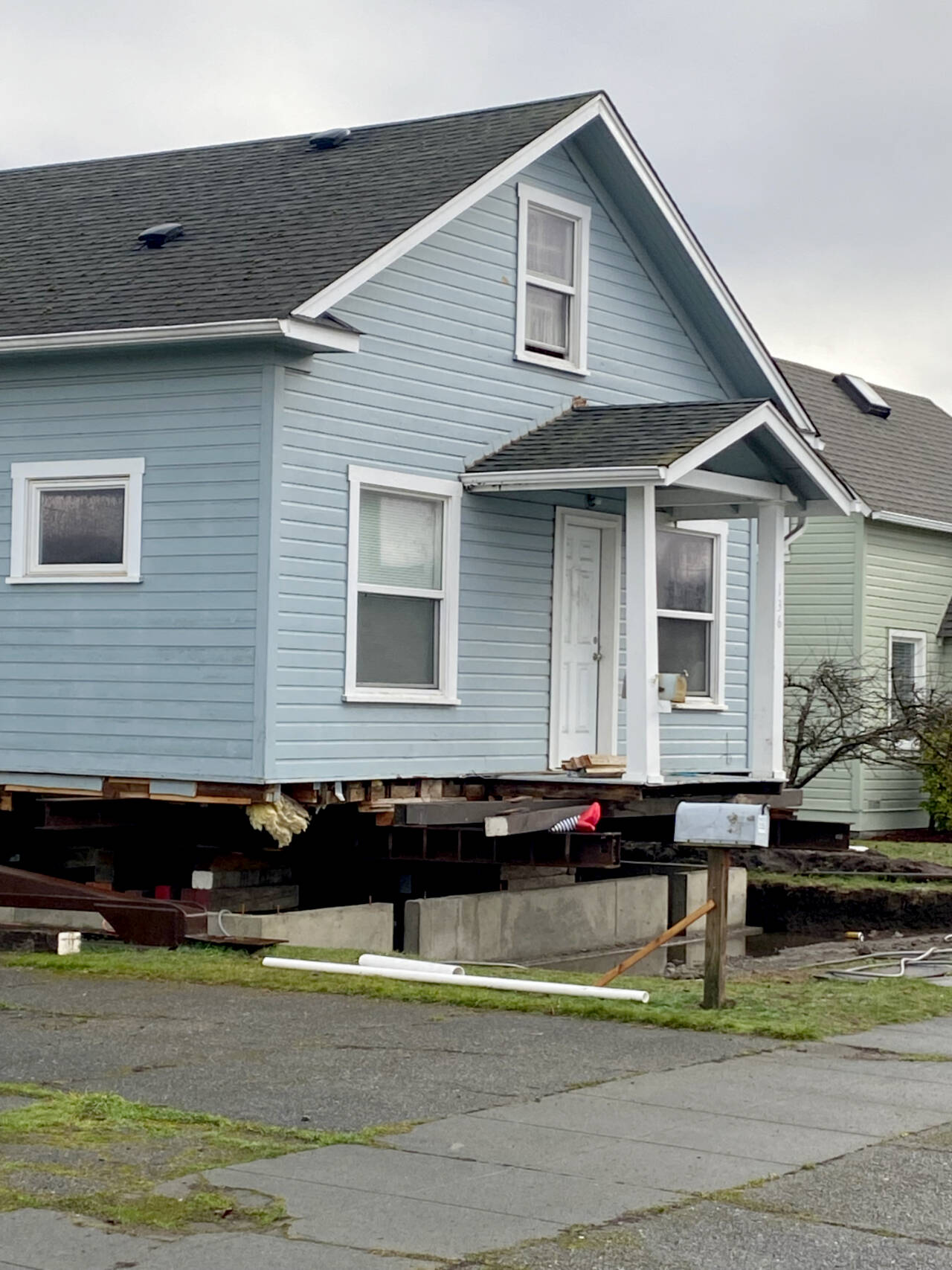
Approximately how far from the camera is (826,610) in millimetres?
27016

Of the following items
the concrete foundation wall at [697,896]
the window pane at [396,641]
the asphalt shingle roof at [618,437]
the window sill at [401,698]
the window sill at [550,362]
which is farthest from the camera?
the concrete foundation wall at [697,896]

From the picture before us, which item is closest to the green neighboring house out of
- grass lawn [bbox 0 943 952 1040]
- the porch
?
the porch

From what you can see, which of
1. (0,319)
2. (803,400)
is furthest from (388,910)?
(803,400)

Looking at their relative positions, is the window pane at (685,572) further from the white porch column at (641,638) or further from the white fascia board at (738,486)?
the white porch column at (641,638)

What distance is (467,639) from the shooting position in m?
15.5

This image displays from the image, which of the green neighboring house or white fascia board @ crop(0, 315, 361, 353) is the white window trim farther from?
white fascia board @ crop(0, 315, 361, 353)

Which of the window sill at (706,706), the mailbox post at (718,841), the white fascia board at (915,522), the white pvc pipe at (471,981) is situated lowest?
the white pvc pipe at (471,981)

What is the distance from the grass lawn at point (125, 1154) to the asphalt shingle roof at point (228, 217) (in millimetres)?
7385

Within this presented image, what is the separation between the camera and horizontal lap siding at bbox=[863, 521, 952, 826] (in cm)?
2692

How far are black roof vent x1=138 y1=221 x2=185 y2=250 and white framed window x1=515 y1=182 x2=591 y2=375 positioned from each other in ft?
10.3

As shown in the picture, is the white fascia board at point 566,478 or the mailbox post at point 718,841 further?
the white fascia board at point 566,478

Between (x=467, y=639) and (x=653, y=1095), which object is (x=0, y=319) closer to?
(x=467, y=639)

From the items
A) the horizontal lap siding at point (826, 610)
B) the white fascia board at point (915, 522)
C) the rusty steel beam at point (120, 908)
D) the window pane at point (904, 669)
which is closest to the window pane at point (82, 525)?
the rusty steel beam at point (120, 908)

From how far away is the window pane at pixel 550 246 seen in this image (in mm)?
16703
